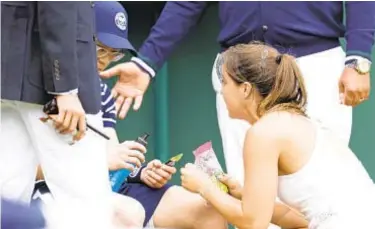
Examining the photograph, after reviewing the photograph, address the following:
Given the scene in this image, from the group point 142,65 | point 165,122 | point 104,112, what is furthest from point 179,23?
point 165,122

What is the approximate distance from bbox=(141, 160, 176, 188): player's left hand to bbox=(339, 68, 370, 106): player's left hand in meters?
0.63

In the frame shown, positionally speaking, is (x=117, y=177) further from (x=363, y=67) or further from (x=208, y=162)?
(x=363, y=67)

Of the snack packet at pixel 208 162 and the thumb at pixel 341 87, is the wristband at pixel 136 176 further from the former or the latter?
the thumb at pixel 341 87

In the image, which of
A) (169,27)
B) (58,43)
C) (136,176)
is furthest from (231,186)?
(169,27)

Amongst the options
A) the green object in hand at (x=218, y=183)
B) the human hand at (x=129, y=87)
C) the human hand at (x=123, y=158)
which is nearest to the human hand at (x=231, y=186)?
the green object in hand at (x=218, y=183)

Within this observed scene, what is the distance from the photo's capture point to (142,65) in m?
3.62

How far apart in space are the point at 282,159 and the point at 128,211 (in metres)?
0.50

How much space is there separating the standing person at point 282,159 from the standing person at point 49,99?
31 cm

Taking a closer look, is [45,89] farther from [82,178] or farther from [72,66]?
[82,178]

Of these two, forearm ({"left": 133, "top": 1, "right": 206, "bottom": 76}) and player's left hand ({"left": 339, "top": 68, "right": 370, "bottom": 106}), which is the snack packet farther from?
forearm ({"left": 133, "top": 1, "right": 206, "bottom": 76})

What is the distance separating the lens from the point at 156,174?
328 centimetres

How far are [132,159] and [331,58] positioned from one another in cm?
76

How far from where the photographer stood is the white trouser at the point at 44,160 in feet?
9.35

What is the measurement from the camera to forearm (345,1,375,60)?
3.28 metres
